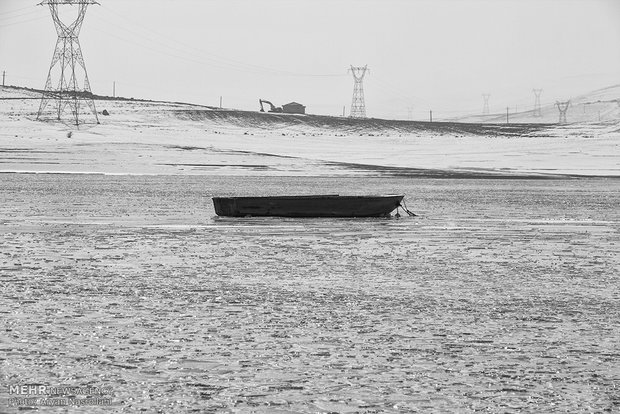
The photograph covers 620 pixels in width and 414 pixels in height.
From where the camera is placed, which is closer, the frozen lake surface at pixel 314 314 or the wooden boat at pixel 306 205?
the frozen lake surface at pixel 314 314

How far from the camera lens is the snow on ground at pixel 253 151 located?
204 ft

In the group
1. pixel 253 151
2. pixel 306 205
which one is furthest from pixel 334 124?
pixel 306 205

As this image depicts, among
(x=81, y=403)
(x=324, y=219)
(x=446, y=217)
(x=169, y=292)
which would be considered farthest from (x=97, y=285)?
(x=446, y=217)

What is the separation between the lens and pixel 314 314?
Answer: 12.5 meters

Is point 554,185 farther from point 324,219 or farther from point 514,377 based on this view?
point 514,377

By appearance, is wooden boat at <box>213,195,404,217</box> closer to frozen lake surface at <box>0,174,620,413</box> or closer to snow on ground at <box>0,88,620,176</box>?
Result: frozen lake surface at <box>0,174,620,413</box>

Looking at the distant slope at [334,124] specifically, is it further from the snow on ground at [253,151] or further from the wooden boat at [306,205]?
the wooden boat at [306,205]

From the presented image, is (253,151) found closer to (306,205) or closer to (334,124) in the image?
(334,124)

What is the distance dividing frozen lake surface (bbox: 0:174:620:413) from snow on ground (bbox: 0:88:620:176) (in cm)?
3533

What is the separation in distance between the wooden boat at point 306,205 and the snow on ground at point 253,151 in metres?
29.5

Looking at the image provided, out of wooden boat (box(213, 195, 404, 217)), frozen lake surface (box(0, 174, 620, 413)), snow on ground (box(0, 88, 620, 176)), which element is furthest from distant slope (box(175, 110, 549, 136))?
frozen lake surface (box(0, 174, 620, 413))

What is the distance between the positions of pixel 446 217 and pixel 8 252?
46.4 ft

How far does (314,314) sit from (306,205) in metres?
15.7

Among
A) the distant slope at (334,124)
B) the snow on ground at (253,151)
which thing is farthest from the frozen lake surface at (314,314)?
the distant slope at (334,124)
